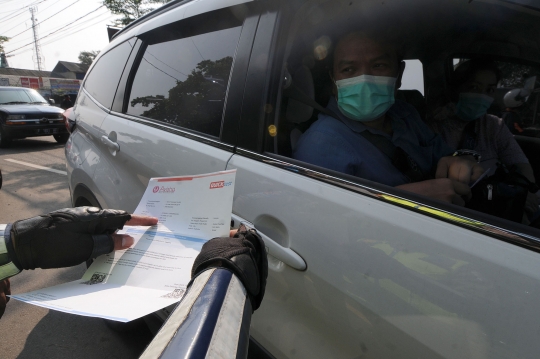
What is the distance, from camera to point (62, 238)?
3.70 ft

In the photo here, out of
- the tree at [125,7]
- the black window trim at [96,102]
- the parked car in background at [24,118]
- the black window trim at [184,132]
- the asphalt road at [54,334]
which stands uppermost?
the tree at [125,7]

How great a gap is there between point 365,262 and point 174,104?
50.7 inches

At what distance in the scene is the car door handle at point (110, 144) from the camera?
2.02 metres

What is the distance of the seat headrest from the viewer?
1525mm

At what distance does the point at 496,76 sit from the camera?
229cm

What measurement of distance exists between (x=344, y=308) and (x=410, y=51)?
5.92ft

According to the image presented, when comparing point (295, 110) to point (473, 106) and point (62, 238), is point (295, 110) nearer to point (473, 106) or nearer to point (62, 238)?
point (62, 238)

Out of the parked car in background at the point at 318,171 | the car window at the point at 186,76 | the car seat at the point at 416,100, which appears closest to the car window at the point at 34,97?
the parked car in background at the point at 318,171

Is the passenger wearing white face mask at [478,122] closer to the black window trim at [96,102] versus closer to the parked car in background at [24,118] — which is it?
A: the black window trim at [96,102]

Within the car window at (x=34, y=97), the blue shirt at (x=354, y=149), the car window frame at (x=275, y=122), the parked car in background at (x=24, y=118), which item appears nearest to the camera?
the car window frame at (x=275, y=122)

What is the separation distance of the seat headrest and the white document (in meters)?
0.56

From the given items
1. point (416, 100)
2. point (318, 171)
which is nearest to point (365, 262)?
point (318, 171)

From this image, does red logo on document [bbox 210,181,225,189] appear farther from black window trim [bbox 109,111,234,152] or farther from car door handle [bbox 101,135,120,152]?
car door handle [bbox 101,135,120,152]

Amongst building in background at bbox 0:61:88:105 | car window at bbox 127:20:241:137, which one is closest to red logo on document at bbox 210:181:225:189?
car window at bbox 127:20:241:137
